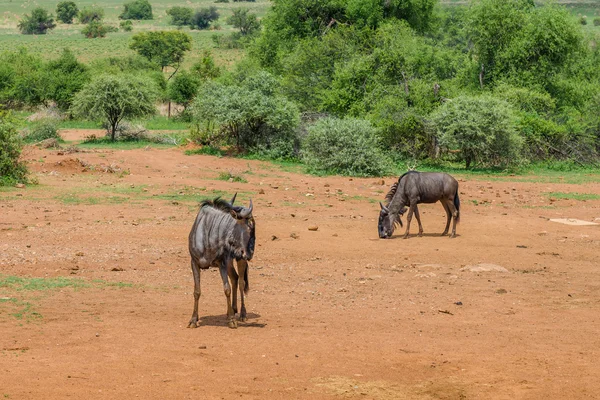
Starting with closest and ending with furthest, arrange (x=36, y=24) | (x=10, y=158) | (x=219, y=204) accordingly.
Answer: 1. (x=219, y=204)
2. (x=10, y=158)
3. (x=36, y=24)

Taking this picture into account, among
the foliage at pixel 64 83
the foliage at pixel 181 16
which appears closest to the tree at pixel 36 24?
the foliage at pixel 181 16

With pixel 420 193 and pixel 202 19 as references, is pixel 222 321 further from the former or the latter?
pixel 202 19

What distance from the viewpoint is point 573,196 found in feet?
84.6

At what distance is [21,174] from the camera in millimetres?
24828

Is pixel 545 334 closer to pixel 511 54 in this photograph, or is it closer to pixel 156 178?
pixel 156 178

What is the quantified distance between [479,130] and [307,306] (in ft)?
65.5

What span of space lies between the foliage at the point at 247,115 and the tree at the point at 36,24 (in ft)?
257

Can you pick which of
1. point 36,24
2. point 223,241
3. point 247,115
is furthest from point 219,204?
point 36,24

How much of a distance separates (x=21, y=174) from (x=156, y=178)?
4130mm

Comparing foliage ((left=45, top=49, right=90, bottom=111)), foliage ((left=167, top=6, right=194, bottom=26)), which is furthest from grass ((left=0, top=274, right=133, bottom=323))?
foliage ((left=167, top=6, right=194, bottom=26))

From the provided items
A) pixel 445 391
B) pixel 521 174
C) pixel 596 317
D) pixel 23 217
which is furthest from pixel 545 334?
pixel 521 174

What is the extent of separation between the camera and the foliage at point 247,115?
33.3 meters

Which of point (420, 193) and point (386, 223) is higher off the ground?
point (420, 193)

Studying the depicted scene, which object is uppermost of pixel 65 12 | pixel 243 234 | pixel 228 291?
pixel 65 12
